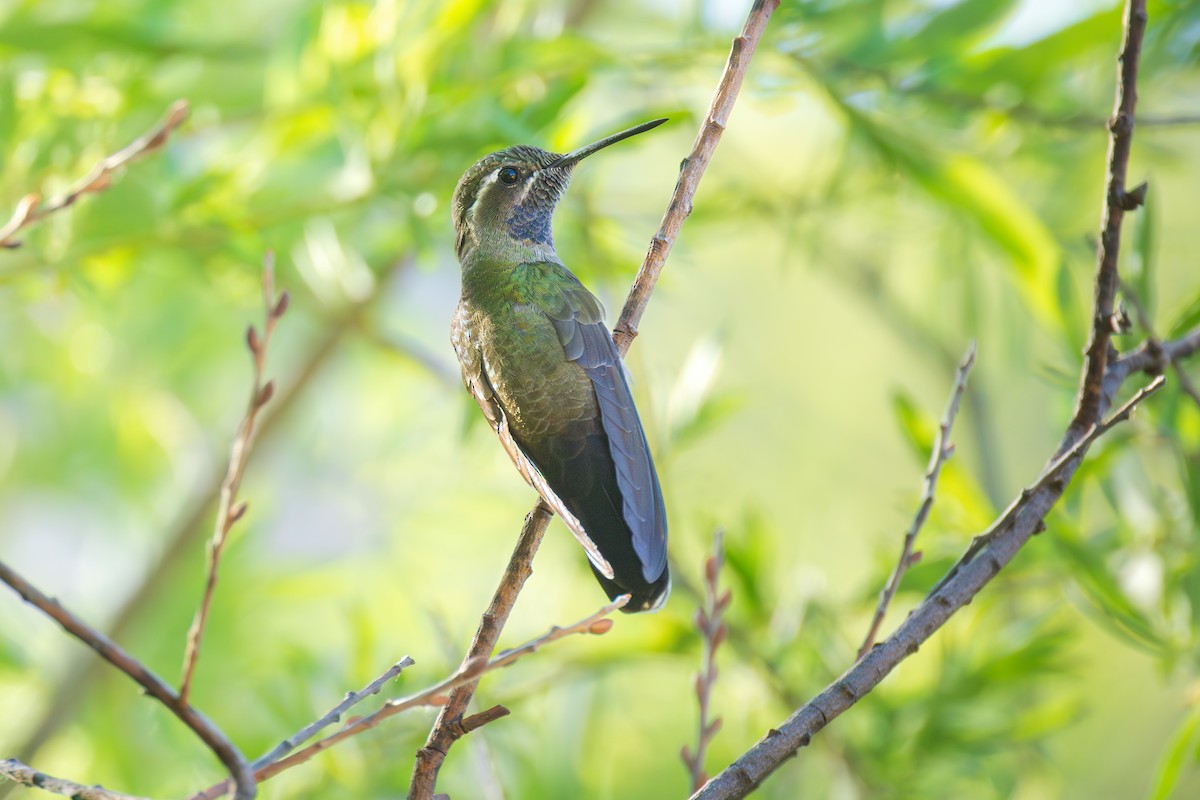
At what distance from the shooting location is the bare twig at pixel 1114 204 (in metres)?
0.80

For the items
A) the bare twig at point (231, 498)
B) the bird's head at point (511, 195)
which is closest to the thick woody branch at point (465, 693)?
the bare twig at point (231, 498)

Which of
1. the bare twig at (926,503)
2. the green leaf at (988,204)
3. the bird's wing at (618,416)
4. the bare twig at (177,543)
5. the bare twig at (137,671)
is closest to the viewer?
the bare twig at (137,671)

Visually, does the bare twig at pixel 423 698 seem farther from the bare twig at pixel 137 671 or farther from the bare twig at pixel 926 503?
the bare twig at pixel 926 503

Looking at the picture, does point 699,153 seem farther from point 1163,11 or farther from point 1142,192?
point 1163,11

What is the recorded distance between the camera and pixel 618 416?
1.17 m

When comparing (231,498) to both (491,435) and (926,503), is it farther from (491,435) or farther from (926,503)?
(491,435)

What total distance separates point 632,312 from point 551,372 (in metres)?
0.26

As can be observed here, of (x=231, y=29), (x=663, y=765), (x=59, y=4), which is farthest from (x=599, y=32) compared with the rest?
(x=663, y=765)

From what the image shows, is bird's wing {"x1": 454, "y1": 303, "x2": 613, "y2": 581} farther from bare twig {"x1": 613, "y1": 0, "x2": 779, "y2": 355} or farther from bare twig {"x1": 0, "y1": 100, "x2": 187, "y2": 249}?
bare twig {"x1": 0, "y1": 100, "x2": 187, "y2": 249}

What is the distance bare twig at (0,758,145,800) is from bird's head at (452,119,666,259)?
942mm

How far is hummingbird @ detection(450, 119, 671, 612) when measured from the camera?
103 cm

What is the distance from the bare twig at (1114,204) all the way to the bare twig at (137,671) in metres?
0.70

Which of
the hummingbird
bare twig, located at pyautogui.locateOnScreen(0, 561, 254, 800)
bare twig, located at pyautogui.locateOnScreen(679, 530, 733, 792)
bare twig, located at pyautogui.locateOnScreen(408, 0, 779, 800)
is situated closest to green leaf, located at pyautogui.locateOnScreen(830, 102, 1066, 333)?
the hummingbird

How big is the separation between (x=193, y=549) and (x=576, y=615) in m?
0.84
